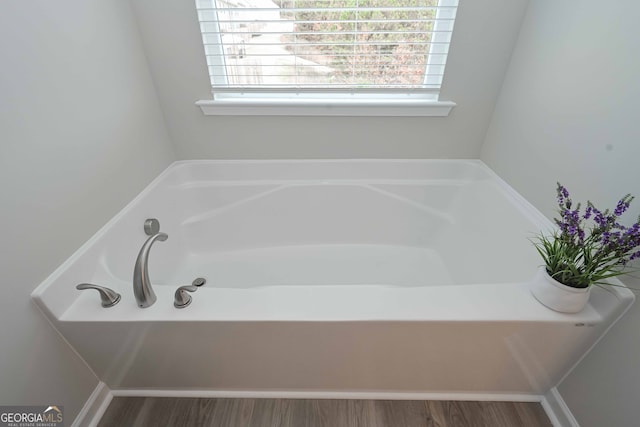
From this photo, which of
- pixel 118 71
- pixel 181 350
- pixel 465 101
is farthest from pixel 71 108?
pixel 465 101

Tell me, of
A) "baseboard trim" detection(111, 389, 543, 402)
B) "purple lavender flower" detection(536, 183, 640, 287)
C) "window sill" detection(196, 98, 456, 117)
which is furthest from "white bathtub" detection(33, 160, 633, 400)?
"window sill" detection(196, 98, 456, 117)

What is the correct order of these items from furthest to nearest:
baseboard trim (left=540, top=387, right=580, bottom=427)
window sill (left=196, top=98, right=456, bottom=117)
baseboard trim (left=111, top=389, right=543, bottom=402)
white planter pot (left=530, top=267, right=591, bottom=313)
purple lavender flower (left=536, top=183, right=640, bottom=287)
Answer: window sill (left=196, top=98, right=456, bottom=117)
baseboard trim (left=111, top=389, right=543, bottom=402)
baseboard trim (left=540, top=387, right=580, bottom=427)
white planter pot (left=530, top=267, right=591, bottom=313)
purple lavender flower (left=536, top=183, right=640, bottom=287)

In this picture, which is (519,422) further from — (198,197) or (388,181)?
(198,197)

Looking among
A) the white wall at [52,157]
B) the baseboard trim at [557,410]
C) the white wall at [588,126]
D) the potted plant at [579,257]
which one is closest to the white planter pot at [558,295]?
the potted plant at [579,257]

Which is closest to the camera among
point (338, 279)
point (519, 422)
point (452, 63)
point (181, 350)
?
point (181, 350)

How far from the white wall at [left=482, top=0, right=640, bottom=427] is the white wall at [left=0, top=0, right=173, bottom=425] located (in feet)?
5.76

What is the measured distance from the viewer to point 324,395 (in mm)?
1146

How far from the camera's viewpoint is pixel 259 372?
1062mm

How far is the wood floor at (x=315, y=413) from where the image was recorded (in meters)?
1.08

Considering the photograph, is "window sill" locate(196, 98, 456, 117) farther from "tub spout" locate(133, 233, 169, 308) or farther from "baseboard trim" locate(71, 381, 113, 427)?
"baseboard trim" locate(71, 381, 113, 427)

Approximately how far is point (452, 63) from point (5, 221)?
1.80 meters

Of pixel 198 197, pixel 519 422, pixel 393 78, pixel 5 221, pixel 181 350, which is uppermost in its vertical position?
pixel 393 78

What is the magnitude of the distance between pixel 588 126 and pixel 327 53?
108 cm

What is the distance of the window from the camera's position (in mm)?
1307
